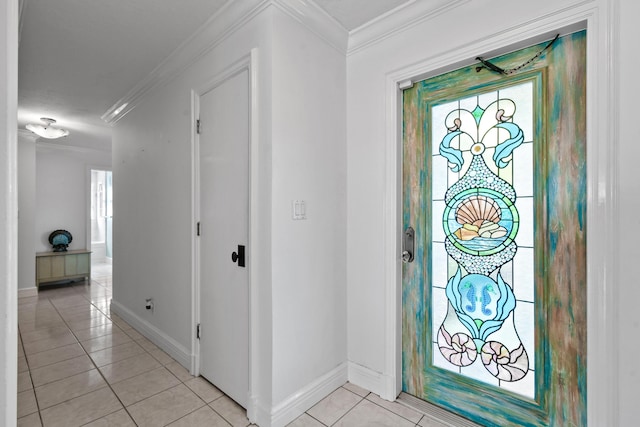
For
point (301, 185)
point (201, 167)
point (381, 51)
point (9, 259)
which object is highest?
point (381, 51)

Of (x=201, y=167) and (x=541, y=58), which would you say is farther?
(x=201, y=167)

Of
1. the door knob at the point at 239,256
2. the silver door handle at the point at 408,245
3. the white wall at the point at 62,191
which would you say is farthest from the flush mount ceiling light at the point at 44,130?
the silver door handle at the point at 408,245

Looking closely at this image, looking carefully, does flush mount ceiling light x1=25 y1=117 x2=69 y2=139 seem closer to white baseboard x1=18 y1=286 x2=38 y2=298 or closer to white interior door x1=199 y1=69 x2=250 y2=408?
white baseboard x1=18 y1=286 x2=38 y2=298

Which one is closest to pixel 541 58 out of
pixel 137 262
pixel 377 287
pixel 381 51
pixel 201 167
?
pixel 381 51

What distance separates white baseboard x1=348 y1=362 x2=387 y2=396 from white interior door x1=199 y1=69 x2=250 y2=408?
2.37 feet

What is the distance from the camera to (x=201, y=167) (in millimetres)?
2191

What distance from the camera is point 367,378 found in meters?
2.02

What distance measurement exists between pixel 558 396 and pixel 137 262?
3.45m

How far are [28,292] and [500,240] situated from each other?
6013mm

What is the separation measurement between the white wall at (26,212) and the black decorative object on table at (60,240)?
61 centimetres

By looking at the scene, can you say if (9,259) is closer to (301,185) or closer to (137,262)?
(301,185)

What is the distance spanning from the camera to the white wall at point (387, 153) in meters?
1.22

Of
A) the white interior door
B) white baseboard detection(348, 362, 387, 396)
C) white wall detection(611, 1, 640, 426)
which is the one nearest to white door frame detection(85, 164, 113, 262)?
the white interior door

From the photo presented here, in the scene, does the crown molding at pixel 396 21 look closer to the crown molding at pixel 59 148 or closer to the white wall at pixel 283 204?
the white wall at pixel 283 204
